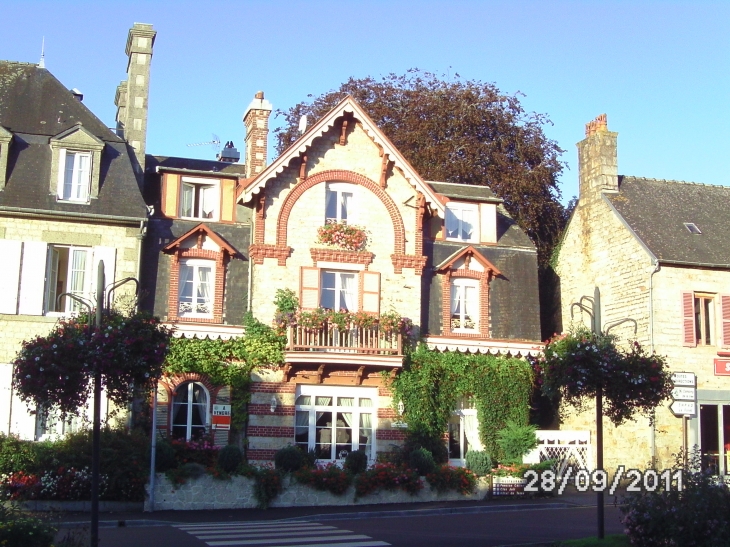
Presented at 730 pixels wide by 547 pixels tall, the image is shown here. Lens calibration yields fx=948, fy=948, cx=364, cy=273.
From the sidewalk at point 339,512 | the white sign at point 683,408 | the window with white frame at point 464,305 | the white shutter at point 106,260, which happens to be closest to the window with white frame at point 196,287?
the white shutter at point 106,260

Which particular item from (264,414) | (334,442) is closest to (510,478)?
(334,442)

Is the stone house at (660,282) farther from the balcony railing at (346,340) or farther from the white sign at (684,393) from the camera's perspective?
the balcony railing at (346,340)

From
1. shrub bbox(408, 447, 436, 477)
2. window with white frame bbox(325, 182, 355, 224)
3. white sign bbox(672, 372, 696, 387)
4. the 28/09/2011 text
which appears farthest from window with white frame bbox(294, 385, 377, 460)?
Answer: white sign bbox(672, 372, 696, 387)

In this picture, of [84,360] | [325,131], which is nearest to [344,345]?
[325,131]

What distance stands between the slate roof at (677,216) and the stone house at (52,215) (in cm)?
1439

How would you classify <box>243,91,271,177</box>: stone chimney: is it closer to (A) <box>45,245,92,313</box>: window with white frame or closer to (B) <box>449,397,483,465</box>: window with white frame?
(A) <box>45,245,92,313</box>: window with white frame

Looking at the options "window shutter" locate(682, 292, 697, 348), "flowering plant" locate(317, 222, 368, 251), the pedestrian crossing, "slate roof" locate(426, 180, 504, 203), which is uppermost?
"slate roof" locate(426, 180, 504, 203)

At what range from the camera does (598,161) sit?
2981 cm

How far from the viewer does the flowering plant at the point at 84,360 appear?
1435 centimetres

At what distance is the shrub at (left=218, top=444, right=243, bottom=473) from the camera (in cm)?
2148

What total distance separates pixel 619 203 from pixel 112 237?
15.1m

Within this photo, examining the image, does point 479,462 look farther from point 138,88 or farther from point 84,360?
point 138,88

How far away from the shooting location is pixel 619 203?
29062mm

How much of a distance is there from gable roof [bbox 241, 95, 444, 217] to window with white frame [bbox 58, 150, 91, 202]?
405 centimetres
